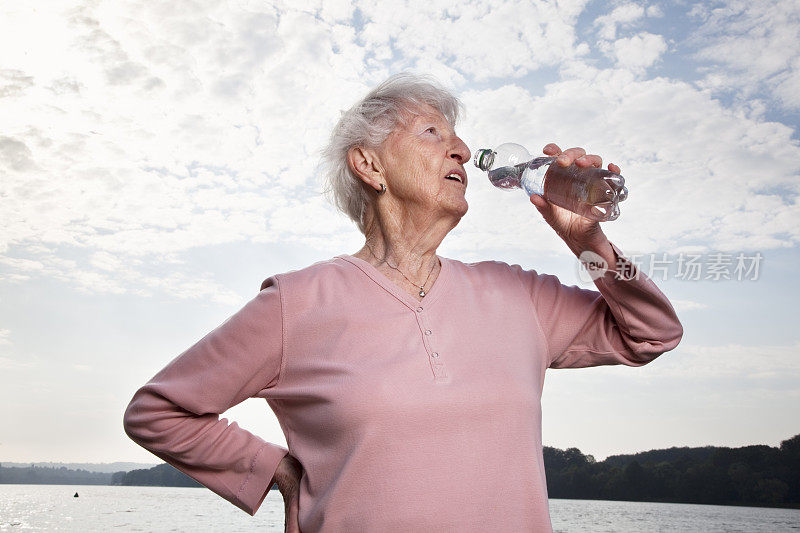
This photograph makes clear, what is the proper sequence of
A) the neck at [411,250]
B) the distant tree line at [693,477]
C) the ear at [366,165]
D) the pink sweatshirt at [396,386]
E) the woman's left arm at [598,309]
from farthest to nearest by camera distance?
the distant tree line at [693,477], the ear at [366,165], the neck at [411,250], the woman's left arm at [598,309], the pink sweatshirt at [396,386]

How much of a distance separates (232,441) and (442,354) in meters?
0.74

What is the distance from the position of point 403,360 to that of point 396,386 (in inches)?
3.3

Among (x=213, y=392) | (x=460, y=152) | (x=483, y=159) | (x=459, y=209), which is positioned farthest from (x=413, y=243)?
(x=213, y=392)

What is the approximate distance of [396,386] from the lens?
5.59ft

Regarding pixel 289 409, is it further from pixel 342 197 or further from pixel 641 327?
pixel 641 327

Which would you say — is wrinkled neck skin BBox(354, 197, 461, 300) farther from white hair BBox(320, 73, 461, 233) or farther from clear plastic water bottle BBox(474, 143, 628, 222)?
clear plastic water bottle BBox(474, 143, 628, 222)

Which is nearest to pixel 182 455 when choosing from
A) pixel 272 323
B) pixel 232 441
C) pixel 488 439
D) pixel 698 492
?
pixel 232 441

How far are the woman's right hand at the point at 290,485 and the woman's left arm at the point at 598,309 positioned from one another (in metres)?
0.86

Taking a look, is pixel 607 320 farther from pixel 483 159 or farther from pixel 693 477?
pixel 693 477

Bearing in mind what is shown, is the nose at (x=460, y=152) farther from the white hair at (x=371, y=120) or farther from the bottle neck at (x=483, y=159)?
the bottle neck at (x=483, y=159)

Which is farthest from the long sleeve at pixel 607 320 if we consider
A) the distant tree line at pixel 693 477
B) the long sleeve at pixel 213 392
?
the distant tree line at pixel 693 477

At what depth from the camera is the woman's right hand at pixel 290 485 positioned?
6.09ft

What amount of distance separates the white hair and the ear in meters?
0.02

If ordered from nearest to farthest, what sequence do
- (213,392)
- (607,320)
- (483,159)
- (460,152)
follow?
(213,392) → (607,320) → (460,152) → (483,159)
